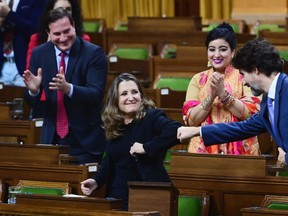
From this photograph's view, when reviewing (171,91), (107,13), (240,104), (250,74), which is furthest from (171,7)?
(250,74)

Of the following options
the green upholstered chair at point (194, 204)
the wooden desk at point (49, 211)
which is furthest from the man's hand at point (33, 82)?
the wooden desk at point (49, 211)

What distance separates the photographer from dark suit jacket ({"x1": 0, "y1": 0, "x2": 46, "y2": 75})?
7340mm

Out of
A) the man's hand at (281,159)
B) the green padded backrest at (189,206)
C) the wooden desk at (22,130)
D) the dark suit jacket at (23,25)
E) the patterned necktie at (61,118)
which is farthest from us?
the dark suit jacket at (23,25)

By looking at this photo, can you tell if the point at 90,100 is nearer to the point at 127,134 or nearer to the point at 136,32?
the point at 127,134

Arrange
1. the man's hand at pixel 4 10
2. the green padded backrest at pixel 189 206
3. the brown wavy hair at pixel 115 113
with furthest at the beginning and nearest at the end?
the man's hand at pixel 4 10 < the green padded backrest at pixel 189 206 < the brown wavy hair at pixel 115 113

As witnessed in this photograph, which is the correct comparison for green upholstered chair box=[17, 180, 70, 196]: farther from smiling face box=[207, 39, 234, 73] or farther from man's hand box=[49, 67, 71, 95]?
smiling face box=[207, 39, 234, 73]

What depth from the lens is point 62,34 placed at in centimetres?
575

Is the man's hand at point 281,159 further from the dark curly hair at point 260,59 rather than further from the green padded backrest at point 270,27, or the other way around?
the green padded backrest at point 270,27

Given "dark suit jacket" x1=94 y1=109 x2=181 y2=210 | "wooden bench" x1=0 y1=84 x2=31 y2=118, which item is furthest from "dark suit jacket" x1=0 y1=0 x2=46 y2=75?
"dark suit jacket" x1=94 y1=109 x2=181 y2=210

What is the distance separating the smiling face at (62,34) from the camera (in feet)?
18.9

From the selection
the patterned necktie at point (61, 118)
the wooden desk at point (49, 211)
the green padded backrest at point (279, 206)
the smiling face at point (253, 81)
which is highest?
the smiling face at point (253, 81)

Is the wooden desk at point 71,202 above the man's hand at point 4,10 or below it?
below

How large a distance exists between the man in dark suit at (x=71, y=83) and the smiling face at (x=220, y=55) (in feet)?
2.07

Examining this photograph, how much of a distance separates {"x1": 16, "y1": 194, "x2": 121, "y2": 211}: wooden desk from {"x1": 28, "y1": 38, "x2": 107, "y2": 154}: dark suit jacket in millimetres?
1162
